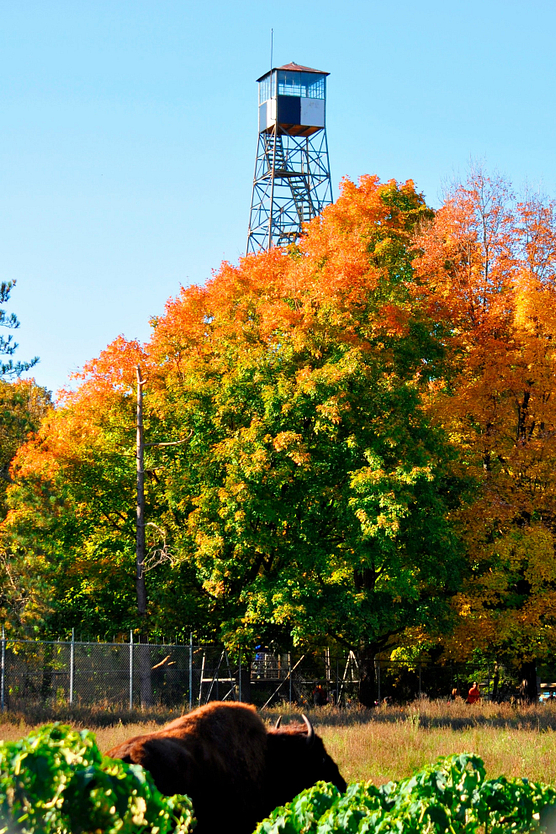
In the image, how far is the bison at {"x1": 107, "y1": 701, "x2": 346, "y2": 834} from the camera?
7.37 metres

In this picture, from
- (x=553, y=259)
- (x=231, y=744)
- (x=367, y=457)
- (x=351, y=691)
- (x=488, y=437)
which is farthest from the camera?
(x=351, y=691)

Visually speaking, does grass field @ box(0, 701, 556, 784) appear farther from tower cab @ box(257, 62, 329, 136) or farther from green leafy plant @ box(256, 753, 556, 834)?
tower cab @ box(257, 62, 329, 136)

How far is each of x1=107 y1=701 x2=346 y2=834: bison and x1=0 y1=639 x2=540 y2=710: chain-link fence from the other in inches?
472

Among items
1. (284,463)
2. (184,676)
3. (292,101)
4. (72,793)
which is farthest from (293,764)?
(292,101)

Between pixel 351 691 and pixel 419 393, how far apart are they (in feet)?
38.8

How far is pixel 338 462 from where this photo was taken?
86.7 feet

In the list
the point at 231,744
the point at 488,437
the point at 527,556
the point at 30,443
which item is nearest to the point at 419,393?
the point at 488,437

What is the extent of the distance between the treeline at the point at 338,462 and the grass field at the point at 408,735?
14.4 feet

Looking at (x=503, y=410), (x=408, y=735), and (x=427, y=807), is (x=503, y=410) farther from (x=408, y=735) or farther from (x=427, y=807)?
(x=427, y=807)

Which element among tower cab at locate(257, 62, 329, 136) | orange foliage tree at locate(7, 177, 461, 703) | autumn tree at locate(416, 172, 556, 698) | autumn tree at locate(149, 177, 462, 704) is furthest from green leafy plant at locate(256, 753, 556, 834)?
tower cab at locate(257, 62, 329, 136)

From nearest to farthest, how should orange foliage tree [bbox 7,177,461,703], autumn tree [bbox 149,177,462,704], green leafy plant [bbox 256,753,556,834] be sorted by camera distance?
green leafy plant [bbox 256,753,556,834] → autumn tree [bbox 149,177,462,704] → orange foliage tree [bbox 7,177,461,703]

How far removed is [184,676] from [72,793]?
2214 centimetres

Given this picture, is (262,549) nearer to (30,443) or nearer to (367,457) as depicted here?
(367,457)

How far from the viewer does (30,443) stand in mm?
30609
